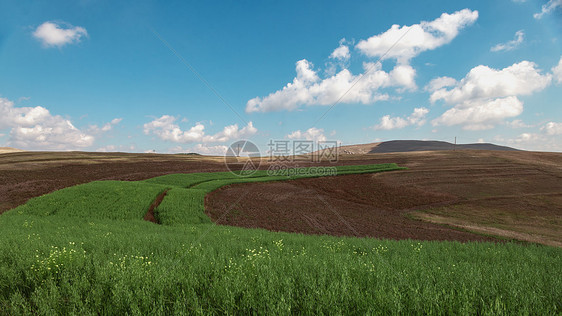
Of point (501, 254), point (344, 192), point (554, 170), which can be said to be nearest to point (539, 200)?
point (344, 192)

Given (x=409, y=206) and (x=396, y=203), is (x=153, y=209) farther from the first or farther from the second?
(x=409, y=206)

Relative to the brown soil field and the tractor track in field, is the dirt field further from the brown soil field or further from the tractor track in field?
the tractor track in field

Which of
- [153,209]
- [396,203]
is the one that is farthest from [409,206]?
[153,209]

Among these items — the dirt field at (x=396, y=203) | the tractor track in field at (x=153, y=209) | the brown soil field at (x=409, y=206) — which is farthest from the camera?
the dirt field at (x=396, y=203)

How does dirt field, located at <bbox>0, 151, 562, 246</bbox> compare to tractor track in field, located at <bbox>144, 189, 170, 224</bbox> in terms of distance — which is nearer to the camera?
tractor track in field, located at <bbox>144, 189, 170, 224</bbox>

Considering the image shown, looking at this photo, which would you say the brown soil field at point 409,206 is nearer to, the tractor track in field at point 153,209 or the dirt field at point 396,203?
the dirt field at point 396,203

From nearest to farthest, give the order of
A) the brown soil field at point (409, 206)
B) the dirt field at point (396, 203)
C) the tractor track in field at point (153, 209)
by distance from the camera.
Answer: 1. the tractor track in field at point (153, 209)
2. the brown soil field at point (409, 206)
3. the dirt field at point (396, 203)

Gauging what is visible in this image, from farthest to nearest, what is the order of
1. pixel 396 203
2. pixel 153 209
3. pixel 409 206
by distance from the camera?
pixel 396 203 < pixel 409 206 < pixel 153 209

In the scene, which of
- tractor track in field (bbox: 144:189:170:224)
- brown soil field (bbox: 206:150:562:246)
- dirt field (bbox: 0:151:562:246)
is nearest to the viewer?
tractor track in field (bbox: 144:189:170:224)

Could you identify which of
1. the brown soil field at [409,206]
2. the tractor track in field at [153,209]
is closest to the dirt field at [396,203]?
the brown soil field at [409,206]

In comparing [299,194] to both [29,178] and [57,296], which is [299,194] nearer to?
[57,296]

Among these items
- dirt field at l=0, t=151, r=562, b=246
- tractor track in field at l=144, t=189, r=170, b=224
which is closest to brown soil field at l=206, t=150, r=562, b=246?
dirt field at l=0, t=151, r=562, b=246

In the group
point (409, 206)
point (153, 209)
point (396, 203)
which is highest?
point (153, 209)

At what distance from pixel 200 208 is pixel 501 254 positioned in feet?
66.0
